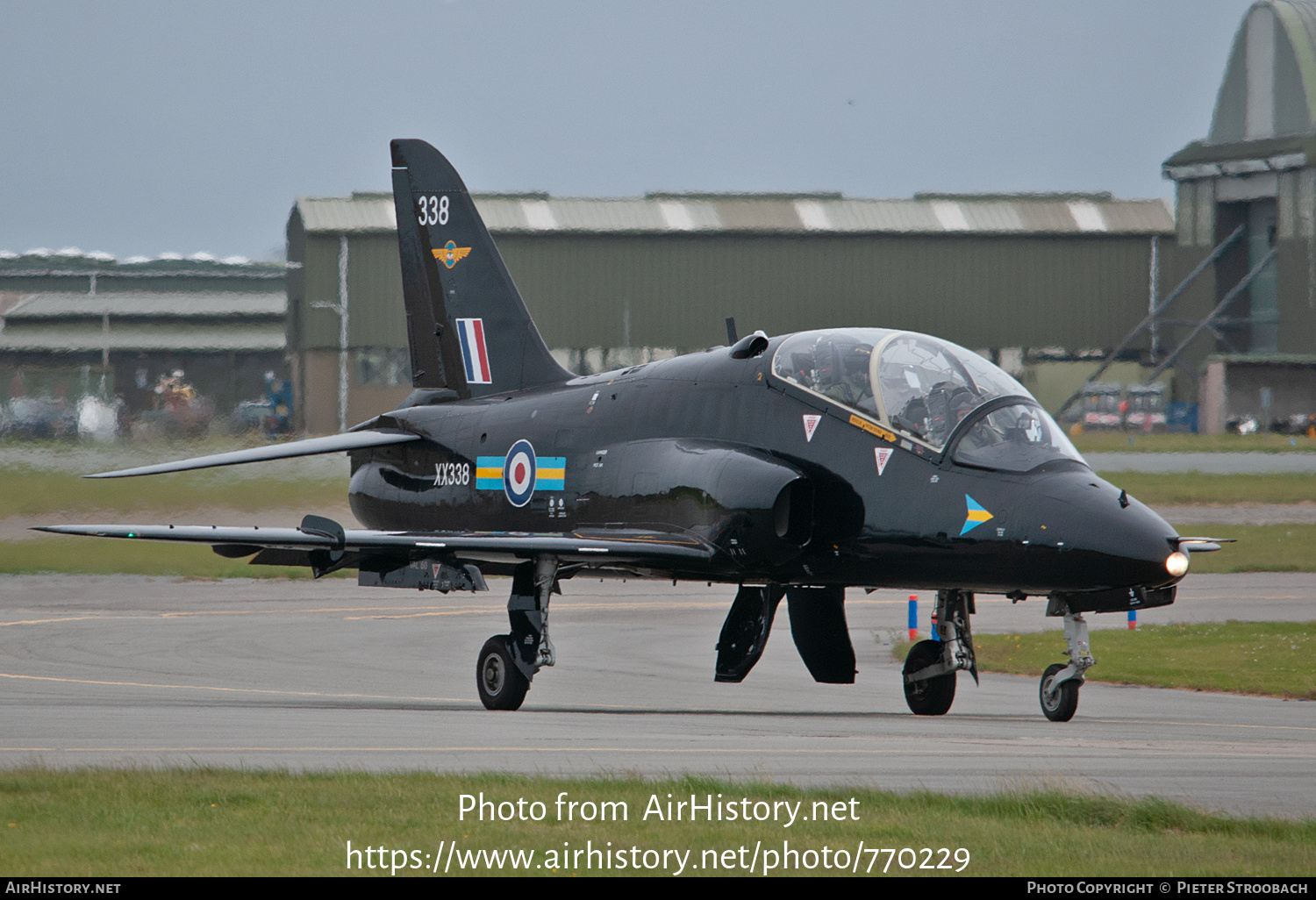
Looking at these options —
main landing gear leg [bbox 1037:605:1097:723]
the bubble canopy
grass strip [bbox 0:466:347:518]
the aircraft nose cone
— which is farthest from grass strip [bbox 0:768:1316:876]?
grass strip [bbox 0:466:347:518]

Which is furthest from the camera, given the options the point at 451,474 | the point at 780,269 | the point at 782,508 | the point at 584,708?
the point at 780,269

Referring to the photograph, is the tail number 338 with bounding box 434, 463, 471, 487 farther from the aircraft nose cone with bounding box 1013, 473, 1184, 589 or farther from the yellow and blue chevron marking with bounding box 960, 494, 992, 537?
the aircraft nose cone with bounding box 1013, 473, 1184, 589

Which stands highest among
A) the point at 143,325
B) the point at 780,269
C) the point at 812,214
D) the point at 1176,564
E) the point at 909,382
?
the point at 812,214

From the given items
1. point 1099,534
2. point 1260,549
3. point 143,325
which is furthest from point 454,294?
point 143,325

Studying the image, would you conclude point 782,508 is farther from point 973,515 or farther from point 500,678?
point 500,678

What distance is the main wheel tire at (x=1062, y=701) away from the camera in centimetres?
1310

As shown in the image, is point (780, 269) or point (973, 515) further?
point (780, 269)

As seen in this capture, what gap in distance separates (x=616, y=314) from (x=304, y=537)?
5318cm

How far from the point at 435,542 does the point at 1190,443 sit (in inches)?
2005

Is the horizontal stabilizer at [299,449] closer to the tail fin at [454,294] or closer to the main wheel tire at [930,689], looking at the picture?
the tail fin at [454,294]

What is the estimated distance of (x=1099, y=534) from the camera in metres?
11.9

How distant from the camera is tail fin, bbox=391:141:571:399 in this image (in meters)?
19.0

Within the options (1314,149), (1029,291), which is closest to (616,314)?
(1029,291)

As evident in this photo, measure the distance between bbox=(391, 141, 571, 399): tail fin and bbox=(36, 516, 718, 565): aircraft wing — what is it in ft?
15.5
